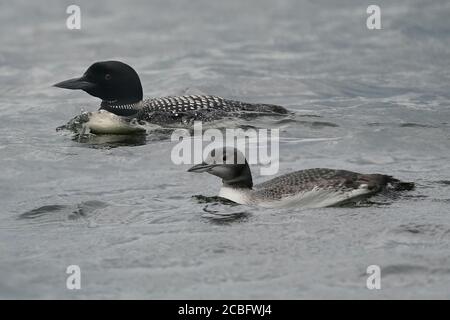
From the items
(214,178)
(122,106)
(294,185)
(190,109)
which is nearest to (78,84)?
(122,106)

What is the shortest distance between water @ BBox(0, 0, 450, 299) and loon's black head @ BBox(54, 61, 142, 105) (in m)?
0.65

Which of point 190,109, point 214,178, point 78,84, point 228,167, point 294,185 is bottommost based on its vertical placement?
point 214,178

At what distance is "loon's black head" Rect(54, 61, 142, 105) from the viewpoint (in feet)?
44.8

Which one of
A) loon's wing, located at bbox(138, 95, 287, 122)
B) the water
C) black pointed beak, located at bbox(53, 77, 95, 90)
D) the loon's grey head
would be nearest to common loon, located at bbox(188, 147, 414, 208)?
the loon's grey head

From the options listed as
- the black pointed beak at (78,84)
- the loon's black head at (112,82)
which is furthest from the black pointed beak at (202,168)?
the loon's black head at (112,82)

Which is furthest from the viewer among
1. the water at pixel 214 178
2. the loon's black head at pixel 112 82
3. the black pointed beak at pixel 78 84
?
the loon's black head at pixel 112 82

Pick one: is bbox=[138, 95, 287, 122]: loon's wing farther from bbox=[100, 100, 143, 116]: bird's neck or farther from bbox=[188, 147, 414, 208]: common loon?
bbox=[188, 147, 414, 208]: common loon

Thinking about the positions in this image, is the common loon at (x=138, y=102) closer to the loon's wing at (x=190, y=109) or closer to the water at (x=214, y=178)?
the loon's wing at (x=190, y=109)

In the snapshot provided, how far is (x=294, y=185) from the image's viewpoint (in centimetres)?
988

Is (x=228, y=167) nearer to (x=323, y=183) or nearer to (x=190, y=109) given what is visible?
(x=323, y=183)

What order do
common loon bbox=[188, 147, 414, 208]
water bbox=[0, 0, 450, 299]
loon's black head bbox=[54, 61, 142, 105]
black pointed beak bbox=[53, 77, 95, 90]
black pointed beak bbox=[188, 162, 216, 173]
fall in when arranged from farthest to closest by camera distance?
loon's black head bbox=[54, 61, 142, 105], black pointed beak bbox=[53, 77, 95, 90], black pointed beak bbox=[188, 162, 216, 173], common loon bbox=[188, 147, 414, 208], water bbox=[0, 0, 450, 299]

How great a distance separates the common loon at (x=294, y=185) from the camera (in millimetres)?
9828

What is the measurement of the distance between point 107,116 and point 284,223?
15.6 feet

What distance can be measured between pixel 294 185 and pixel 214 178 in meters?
1.51
